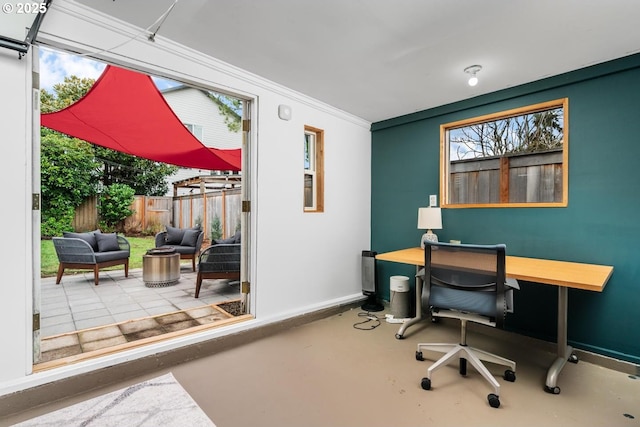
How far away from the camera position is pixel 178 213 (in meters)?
7.54

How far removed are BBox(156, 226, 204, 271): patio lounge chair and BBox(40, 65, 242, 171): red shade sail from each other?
1743 mm

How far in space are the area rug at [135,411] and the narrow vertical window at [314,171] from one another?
7.16 ft

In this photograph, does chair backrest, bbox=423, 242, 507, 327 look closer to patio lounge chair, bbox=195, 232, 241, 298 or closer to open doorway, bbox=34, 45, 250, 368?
open doorway, bbox=34, 45, 250, 368

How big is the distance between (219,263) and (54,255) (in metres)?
4.31

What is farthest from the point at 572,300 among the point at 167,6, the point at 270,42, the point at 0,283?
the point at 0,283

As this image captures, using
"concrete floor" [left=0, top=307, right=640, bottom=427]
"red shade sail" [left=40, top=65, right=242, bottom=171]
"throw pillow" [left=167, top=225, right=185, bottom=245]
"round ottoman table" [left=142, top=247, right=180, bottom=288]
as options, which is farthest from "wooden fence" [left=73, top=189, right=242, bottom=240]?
"concrete floor" [left=0, top=307, right=640, bottom=427]

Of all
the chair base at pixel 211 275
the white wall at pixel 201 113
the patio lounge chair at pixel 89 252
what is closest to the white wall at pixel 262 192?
the chair base at pixel 211 275

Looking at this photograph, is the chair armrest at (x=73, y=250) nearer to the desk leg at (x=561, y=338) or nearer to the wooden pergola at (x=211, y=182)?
the wooden pergola at (x=211, y=182)

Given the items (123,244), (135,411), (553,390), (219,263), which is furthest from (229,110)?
(553,390)

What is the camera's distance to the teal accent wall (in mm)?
2270

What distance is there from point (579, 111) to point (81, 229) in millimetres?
8383

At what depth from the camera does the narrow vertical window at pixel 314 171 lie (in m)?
3.47

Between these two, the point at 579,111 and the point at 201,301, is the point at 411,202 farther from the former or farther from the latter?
the point at 201,301

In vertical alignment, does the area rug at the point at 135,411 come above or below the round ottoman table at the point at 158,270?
below
